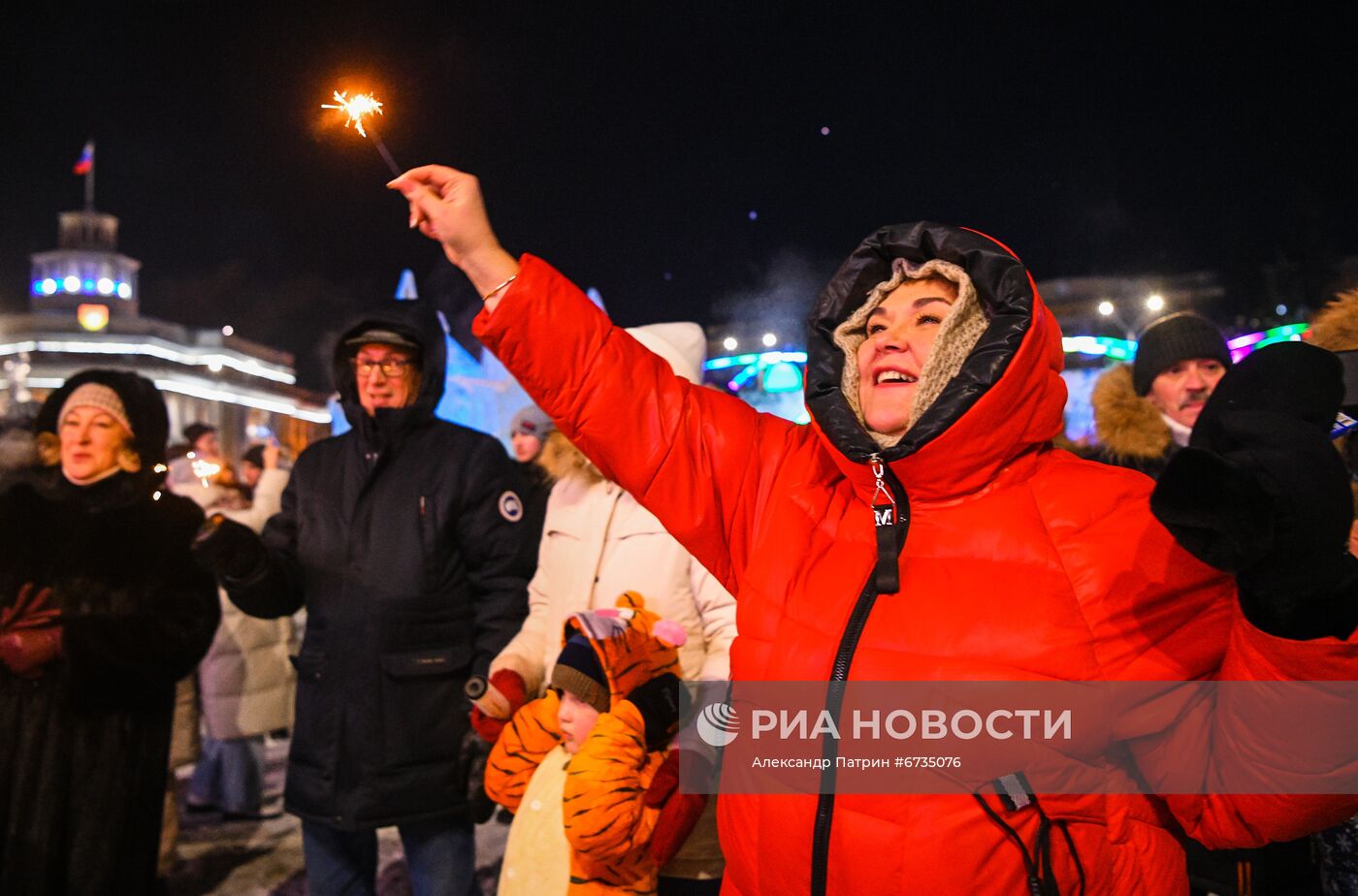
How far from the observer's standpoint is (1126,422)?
3.71 m

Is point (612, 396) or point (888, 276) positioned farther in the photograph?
point (888, 276)

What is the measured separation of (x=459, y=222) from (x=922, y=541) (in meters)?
1.11

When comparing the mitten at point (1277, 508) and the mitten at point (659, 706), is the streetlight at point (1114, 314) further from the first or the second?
the mitten at point (1277, 508)

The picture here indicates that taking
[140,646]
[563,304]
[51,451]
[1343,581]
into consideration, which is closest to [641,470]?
[563,304]

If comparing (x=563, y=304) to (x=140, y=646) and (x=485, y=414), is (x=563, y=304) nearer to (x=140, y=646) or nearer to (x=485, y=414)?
(x=140, y=646)

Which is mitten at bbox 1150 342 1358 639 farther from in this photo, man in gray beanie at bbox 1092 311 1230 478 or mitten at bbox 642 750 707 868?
man in gray beanie at bbox 1092 311 1230 478

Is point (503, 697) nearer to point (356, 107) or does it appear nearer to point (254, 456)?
point (356, 107)

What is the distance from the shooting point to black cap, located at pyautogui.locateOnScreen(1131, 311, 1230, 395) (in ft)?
12.0

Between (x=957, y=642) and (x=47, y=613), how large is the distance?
331 centimetres

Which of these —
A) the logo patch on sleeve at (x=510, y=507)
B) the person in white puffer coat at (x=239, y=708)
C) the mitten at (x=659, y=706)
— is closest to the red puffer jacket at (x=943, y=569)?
the mitten at (x=659, y=706)

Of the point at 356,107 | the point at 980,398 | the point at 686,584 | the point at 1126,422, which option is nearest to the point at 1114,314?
the point at 1126,422

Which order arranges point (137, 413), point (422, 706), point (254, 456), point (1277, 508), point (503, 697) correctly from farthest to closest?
1. point (254, 456)
2. point (137, 413)
3. point (422, 706)
4. point (503, 697)
5. point (1277, 508)

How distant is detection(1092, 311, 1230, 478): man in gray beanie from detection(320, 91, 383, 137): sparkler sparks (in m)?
3.19

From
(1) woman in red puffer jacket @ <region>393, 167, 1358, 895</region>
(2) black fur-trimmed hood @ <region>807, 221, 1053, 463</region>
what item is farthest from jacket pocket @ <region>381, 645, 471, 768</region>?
(2) black fur-trimmed hood @ <region>807, 221, 1053, 463</region>
